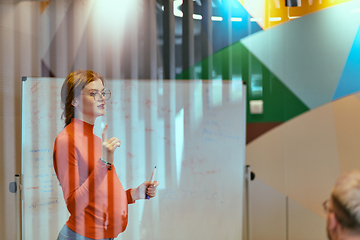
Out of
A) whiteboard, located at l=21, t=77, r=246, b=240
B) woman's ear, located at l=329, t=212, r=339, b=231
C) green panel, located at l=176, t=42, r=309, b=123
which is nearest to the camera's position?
woman's ear, located at l=329, t=212, r=339, b=231

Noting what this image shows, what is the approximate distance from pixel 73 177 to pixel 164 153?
621 millimetres

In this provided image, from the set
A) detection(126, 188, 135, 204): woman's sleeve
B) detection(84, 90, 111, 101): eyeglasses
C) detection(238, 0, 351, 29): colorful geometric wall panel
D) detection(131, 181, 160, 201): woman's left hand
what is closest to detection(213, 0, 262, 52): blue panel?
detection(238, 0, 351, 29): colorful geometric wall panel

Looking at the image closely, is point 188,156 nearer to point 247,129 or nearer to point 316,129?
point 247,129

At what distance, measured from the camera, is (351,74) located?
1965 mm

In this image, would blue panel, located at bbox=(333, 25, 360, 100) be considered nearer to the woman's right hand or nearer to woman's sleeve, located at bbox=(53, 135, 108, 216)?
the woman's right hand

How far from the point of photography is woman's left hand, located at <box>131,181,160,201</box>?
1832 millimetres

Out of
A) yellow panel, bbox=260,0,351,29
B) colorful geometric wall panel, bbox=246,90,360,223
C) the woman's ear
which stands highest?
yellow panel, bbox=260,0,351,29

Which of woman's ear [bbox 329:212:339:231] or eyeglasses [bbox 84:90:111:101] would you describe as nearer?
woman's ear [bbox 329:212:339:231]

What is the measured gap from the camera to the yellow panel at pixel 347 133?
6.45 ft

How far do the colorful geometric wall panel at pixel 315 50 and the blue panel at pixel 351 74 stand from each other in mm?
32

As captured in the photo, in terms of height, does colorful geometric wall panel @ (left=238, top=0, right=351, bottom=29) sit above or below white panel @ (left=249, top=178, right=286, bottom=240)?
above

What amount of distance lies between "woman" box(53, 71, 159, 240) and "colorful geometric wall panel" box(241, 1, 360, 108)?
1.24 m

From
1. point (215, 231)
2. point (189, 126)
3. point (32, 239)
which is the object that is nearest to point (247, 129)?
point (189, 126)

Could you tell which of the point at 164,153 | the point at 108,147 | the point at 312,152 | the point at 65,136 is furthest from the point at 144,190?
the point at 312,152
